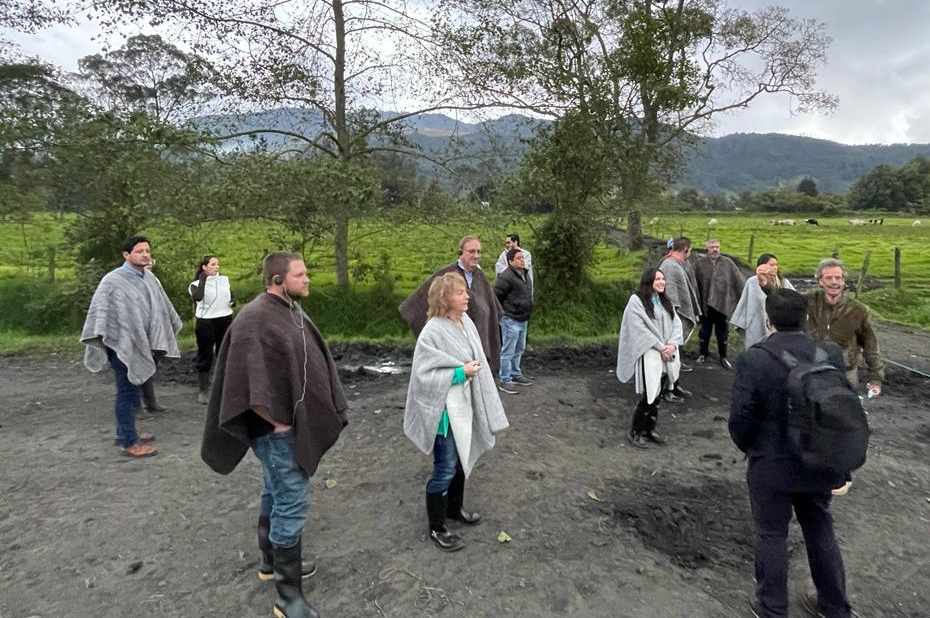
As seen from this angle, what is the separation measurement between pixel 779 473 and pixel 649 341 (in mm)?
2794

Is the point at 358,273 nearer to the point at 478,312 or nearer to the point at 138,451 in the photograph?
the point at 478,312

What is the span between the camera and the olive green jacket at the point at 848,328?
4859mm

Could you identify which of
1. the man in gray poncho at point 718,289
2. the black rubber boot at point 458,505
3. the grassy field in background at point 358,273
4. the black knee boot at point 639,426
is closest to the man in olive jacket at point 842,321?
the black knee boot at point 639,426

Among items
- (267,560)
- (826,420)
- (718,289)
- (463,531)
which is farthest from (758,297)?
(267,560)

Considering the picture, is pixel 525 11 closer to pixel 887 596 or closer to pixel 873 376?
pixel 873 376

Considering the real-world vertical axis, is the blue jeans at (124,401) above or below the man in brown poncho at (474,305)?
below

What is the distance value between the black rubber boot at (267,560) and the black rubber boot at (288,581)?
0.96 feet

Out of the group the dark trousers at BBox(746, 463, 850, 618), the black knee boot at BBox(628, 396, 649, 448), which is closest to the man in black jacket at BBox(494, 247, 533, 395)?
the black knee boot at BBox(628, 396, 649, 448)

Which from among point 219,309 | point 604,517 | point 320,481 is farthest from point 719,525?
point 219,309

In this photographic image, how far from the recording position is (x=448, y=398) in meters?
3.96

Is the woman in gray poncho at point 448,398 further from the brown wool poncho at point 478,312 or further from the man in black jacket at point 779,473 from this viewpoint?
the brown wool poncho at point 478,312

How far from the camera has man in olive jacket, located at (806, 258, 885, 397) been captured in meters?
4.78

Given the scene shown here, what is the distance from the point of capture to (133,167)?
9.72 m

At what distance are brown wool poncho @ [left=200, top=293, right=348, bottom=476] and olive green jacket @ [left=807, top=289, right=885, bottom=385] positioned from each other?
13.6ft
